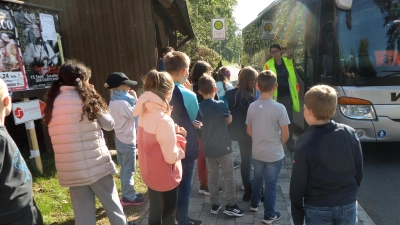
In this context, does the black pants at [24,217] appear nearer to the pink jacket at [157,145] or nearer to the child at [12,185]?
the child at [12,185]

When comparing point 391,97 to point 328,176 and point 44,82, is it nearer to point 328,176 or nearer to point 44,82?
point 328,176

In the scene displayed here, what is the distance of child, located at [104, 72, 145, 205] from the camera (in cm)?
366

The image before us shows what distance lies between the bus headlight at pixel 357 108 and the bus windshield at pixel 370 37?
397 millimetres

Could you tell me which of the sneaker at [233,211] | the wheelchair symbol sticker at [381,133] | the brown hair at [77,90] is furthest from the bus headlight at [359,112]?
the brown hair at [77,90]

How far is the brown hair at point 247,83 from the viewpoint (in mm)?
3688

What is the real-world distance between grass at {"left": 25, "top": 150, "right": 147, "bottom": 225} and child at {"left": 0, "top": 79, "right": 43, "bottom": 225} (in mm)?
1384

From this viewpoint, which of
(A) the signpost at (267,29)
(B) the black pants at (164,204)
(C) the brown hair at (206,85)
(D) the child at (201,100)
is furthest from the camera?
(A) the signpost at (267,29)

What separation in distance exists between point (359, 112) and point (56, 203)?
450cm

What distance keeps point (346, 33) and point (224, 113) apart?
2.88m

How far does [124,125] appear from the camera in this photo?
3.74 m

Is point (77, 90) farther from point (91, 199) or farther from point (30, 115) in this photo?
point (30, 115)

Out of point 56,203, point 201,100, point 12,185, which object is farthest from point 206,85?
point 56,203

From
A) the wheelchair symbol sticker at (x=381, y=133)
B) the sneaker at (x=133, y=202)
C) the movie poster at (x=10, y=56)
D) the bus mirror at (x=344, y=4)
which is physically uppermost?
the bus mirror at (x=344, y=4)

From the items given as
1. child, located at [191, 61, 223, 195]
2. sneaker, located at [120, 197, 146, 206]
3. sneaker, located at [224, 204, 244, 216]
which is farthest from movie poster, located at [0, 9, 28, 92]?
sneaker, located at [224, 204, 244, 216]
